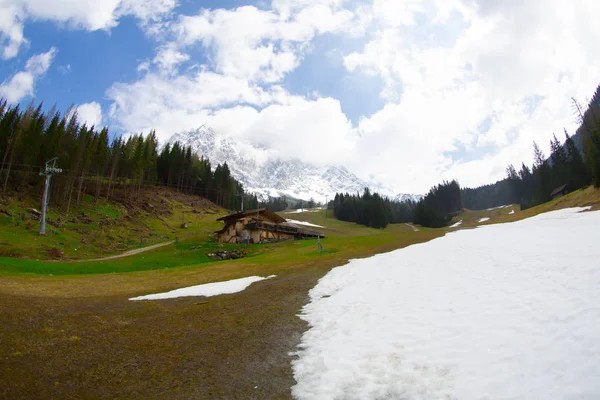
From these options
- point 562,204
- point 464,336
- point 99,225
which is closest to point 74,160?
point 99,225

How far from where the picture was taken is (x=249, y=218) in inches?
2266

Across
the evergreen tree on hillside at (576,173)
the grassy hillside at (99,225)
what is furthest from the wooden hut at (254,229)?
the evergreen tree on hillside at (576,173)

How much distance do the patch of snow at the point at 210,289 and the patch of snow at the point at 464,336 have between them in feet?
18.6

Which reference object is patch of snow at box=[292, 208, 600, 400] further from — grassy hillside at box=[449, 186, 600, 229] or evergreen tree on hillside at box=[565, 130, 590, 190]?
evergreen tree on hillside at box=[565, 130, 590, 190]

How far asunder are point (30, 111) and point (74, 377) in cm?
8230

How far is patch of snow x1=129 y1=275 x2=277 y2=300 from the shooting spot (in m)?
15.7

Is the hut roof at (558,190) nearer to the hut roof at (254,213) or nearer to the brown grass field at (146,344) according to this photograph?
the hut roof at (254,213)

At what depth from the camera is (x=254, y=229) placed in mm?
55250

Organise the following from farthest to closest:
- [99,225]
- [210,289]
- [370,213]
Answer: [370,213]
[99,225]
[210,289]

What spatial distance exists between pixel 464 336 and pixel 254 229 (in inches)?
1955

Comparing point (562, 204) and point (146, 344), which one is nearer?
point (146, 344)

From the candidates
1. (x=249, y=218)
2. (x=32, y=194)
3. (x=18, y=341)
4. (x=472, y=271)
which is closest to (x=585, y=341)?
(x=472, y=271)

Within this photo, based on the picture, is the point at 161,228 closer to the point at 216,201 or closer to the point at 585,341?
the point at 216,201

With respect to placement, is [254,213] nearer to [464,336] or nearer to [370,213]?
[464,336]
